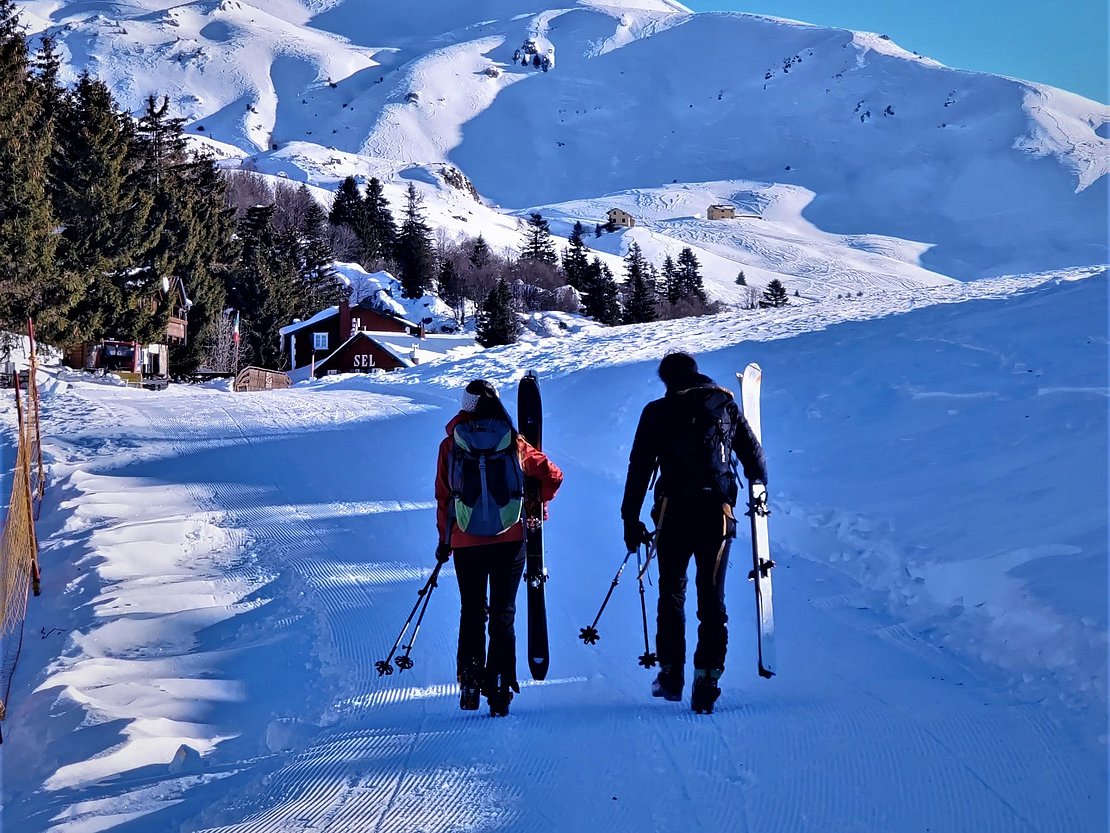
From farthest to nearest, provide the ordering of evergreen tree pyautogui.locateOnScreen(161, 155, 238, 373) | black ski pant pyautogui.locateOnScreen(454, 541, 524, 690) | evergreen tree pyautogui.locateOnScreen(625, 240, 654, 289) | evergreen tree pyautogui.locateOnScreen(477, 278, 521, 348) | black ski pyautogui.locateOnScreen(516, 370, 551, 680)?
evergreen tree pyautogui.locateOnScreen(625, 240, 654, 289) → evergreen tree pyautogui.locateOnScreen(477, 278, 521, 348) → evergreen tree pyautogui.locateOnScreen(161, 155, 238, 373) → black ski pyautogui.locateOnScreen(516, 370, 551, 680) → black ski pant pyautogui.locateOnScreen(454, 541, 524, 690)

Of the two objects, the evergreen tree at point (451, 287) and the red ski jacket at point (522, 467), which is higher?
the evergreen tree at point (451, 287)

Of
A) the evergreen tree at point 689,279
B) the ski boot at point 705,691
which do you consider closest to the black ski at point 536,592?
the ski boot at point 705,691

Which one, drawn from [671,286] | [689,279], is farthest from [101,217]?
[689,279]

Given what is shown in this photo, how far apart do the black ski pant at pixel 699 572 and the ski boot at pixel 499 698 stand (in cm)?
98

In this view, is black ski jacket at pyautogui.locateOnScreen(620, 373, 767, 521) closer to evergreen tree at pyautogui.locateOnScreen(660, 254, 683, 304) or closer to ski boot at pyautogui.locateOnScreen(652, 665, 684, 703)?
ski boot at pyautogui.locateOnScreen(652, 665, 684, 703)

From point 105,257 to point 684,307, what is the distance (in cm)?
6708

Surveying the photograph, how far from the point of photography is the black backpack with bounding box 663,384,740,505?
5223mm

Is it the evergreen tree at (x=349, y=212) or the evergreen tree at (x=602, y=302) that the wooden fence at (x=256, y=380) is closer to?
the evergreen tree at (x=602, y=302)

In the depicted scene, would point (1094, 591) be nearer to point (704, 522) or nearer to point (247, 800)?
point (704, 522)

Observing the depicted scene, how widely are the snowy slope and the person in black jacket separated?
0.88 feet

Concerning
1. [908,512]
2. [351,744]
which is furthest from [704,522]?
[908,512]

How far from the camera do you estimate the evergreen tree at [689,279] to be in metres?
97.6

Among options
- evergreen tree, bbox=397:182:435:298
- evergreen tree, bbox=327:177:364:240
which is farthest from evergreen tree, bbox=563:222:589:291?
evergreen tree, bbox=327:177:364:240

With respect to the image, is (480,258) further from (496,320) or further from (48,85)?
(48,85)
